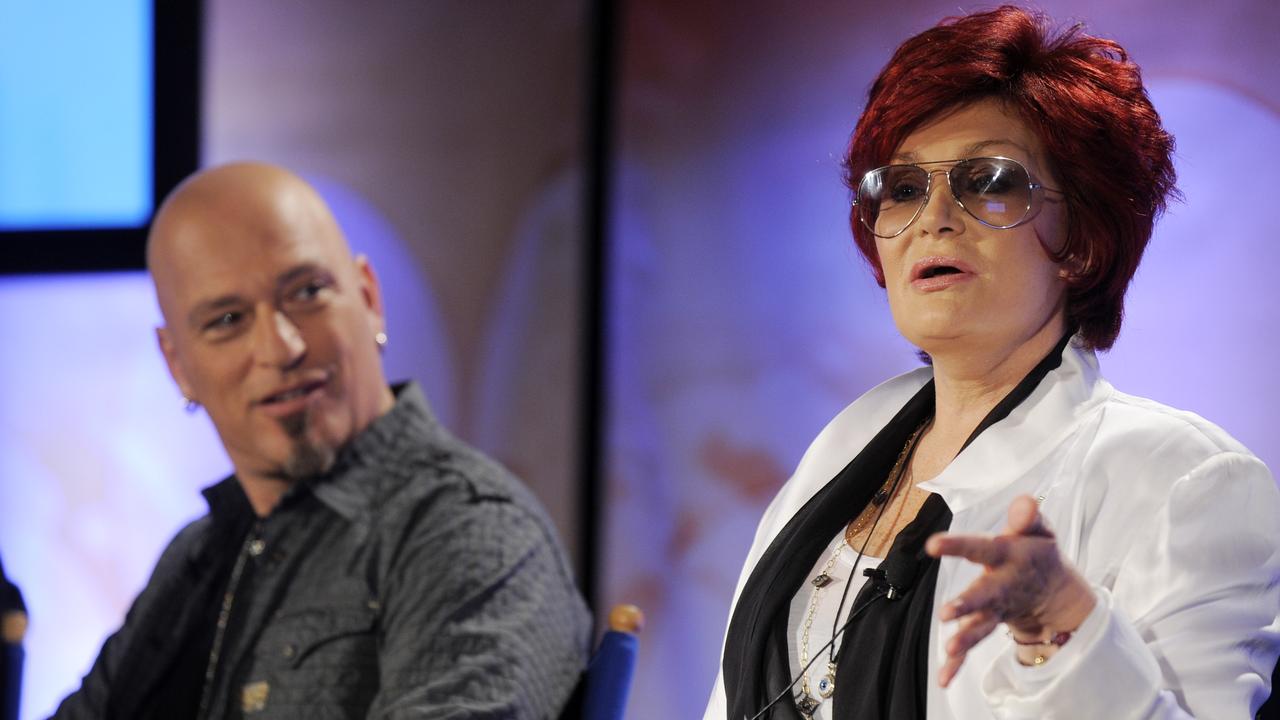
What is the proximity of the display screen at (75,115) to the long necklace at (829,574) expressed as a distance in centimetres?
259

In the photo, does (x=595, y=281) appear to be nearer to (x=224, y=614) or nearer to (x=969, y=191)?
(x=224, y=614)

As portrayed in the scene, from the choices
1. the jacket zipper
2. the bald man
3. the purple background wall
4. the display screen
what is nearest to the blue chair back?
the bald man

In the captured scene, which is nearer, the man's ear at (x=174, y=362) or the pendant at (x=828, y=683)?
the pendant at (x=828, y=683)

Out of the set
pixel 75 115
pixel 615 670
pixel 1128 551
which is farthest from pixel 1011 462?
pixel 75 115

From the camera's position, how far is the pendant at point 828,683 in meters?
1.45

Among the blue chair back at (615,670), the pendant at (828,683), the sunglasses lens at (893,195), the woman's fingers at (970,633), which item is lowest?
the blue chair back at (615,670)

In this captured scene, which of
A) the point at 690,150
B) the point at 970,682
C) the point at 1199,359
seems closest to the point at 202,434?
the point at 690,150

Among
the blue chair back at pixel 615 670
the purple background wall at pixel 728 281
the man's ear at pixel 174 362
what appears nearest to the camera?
the blue chair back at pixel 615 670

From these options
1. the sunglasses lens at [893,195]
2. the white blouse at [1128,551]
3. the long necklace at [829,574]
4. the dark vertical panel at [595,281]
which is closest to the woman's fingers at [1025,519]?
the white blouse at [1128,551]

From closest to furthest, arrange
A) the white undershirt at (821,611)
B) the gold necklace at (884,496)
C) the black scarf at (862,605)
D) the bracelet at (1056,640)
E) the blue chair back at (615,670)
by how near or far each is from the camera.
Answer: the bracelet at (1056,640) < the black scarf at (862,605) < the white undershirt at (821,611) < the gold necklace at (884,496) < the blue chair back at (615,670)

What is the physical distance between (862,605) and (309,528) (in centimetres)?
124

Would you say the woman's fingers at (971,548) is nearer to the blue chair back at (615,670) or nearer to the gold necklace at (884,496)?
the gold necklace at (884,496)

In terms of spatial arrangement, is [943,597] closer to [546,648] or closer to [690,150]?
[546,648]

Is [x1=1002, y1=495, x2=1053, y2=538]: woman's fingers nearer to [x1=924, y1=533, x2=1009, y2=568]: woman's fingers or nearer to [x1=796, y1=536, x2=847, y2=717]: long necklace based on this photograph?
[x1=924, y1=533, x2=1009, y2=568]: woman's fingers
